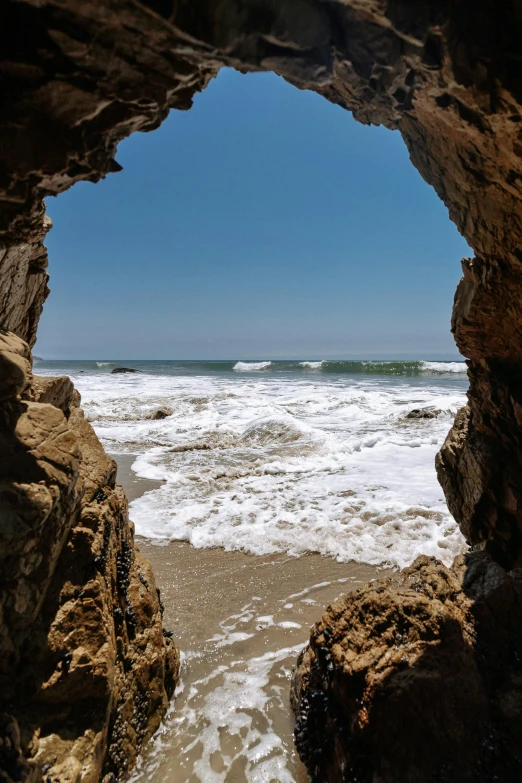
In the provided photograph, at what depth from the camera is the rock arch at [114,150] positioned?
2.09 meters

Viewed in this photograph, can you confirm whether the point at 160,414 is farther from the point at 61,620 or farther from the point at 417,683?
the point at 417,683

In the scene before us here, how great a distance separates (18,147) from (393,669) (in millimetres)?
4109

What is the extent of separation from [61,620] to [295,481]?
677 centimetres

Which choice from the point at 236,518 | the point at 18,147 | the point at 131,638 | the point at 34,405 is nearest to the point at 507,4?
the point at 18,147

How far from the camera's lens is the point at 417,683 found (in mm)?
2457

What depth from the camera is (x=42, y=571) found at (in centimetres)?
257

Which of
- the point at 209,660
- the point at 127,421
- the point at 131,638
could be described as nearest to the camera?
the point at 131,638

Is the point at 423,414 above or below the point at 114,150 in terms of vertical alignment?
below

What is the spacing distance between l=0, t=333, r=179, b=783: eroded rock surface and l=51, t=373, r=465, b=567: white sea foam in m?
3.09

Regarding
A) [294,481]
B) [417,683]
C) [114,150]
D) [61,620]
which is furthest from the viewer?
[294,481]

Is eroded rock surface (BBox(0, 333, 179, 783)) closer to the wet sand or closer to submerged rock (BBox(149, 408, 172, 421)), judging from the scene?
the wet sand

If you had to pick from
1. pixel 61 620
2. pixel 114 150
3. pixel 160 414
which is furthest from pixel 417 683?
pixel 160 414

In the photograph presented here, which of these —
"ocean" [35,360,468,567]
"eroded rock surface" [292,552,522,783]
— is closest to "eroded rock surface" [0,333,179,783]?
"eroded rock surface" [292,552,522,783]

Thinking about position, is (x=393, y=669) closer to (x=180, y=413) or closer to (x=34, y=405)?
(x=34, y=405)
